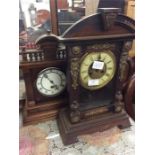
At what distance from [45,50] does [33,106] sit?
0.31 meters

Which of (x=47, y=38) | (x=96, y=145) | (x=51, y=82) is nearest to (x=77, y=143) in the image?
(x=96, y=145)

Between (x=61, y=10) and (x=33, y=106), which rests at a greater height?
(x=61, y=10)

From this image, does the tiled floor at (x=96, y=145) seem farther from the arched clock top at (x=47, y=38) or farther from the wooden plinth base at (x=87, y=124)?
the arched clock top at (x=47, y=38)

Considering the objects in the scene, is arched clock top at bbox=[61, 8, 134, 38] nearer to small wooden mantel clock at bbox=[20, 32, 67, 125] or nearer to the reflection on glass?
small wooden mantel clock at bbox=[20, 32, 67, 125]

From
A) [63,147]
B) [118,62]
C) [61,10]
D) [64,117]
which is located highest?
[61,10]

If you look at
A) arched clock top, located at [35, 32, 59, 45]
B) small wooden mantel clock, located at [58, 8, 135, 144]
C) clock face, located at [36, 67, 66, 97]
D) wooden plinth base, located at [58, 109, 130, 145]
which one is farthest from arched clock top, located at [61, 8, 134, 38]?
wooden plinth base, located at [58, 109, 130, 145]

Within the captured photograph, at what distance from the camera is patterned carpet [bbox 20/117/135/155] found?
84 cm
